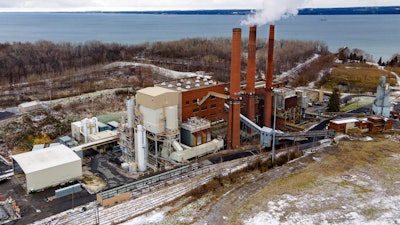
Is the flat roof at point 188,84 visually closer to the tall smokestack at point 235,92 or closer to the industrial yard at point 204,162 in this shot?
the industrial yard at point 204,162

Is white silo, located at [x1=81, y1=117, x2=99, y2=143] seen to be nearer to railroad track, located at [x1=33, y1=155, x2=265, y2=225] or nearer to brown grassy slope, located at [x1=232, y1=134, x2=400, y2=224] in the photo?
railroad track, located at [x1=33, y1=155, x2=265, y2=225]

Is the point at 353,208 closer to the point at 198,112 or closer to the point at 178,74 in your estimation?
the point at 198,112

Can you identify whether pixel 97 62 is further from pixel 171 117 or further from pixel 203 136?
pixel 171 117

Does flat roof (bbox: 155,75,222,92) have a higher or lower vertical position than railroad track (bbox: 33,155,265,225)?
higher

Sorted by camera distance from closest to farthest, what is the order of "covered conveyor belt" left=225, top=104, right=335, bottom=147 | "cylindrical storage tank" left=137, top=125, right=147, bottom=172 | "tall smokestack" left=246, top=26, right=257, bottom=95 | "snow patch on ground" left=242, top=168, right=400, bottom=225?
1. "snow patch on ground" left=242, top=168, right=400, bottom=225
2. "cylindrical storage tank" left=137, top=125, right=147, bottom=172
3. "covered conveyor belt" left=225, top=104, right=335, bottom=147
4. "tall smokestack" left=246, top=26, right=257, bottom=95

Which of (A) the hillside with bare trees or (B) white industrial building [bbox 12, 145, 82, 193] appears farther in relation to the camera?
(A) the hillside with bare trees

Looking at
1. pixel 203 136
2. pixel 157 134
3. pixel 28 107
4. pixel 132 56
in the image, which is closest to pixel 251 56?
pixel 203 136

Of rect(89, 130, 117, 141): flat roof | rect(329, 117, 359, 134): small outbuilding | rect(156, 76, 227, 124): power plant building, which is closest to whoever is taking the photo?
rect(156, 76, 227, 124): power plant building

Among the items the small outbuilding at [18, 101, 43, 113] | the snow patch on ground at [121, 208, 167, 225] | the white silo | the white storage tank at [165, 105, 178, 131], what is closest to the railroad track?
the snow patch on ground at [121, 208, 167, 225]
